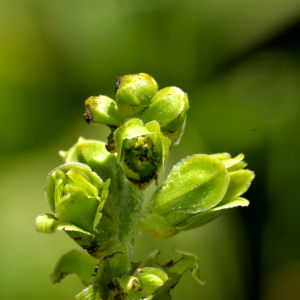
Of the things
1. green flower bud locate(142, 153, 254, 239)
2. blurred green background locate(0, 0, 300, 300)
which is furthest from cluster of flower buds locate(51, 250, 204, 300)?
blurred green background locate(0, 0, 300, 300)

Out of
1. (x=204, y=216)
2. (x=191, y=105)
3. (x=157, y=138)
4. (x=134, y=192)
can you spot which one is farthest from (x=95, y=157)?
(x=191, y=105)

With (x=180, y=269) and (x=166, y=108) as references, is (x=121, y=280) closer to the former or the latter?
(x=180, y=269)

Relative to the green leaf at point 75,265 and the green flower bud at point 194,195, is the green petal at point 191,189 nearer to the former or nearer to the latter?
the green flower bud at point 194,195

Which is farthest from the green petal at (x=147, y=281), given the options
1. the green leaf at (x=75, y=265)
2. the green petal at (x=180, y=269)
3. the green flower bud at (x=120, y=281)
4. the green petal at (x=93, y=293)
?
the green leaf at (x=75, y=265)

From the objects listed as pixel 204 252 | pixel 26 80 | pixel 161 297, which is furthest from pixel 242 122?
pixel 161 297

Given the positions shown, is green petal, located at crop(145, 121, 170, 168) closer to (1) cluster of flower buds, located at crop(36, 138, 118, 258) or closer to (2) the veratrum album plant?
(2) the veratrum album plant

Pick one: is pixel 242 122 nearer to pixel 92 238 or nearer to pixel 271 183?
pixel 271 183
